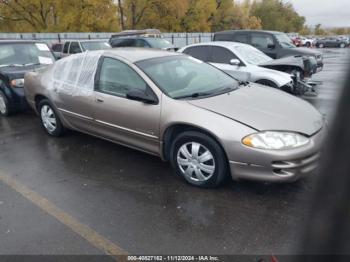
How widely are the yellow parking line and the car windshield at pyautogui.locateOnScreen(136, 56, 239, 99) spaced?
177 cm

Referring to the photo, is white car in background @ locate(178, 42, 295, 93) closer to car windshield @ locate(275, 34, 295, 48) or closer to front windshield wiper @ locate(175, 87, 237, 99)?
front windshield wiper @ locate(175, 87, 237, 99)

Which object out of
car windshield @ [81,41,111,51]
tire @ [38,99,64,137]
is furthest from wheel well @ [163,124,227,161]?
car windshield @ [81,41,111,51]

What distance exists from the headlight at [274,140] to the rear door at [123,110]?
1.15 metres

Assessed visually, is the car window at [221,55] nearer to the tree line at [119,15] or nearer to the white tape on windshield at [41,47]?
the white tape on windshield at [41,47]

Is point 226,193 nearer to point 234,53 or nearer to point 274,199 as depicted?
point 274,199

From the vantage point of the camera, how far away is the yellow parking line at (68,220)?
2.72 m

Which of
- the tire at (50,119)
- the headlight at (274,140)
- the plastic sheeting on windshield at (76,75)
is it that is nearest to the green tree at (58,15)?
the tire at (50,119)

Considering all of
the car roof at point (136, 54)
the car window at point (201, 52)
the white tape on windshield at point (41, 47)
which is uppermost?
the car roof at point (136, 54)

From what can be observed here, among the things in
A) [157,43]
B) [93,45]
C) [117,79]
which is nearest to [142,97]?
[117,79]

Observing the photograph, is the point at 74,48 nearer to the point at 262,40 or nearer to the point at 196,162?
the point at 262,40

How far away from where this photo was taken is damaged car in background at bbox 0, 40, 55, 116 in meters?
6.66

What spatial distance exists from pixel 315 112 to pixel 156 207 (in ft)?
7.19

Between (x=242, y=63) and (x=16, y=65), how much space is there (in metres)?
5.14

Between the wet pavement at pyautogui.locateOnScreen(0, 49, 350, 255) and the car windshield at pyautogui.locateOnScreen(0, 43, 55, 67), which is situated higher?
the car windshield at pyautogui.locateOnScreen(0, 43, 55, 67)
